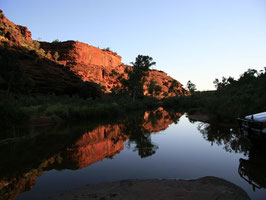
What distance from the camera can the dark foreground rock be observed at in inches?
140

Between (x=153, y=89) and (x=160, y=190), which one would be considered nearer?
(x=160, y=190)

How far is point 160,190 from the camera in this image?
12.7 ft

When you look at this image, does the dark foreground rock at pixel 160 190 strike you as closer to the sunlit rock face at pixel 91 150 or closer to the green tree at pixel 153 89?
Answer: the sunlit rock face at pixel 91 150

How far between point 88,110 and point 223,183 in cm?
1746

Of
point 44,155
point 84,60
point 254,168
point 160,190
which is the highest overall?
point 84,60

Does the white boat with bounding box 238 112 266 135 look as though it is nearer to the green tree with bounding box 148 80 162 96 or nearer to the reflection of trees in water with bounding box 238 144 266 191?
the reflection of trees in water with bounding box 238 144 266 191

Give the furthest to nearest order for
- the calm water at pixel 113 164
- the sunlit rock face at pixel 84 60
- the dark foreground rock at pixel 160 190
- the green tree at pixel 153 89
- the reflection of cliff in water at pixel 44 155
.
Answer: the green tree at pixel 153 89 → the sunlit rock face at pixel 84 60 → the reflection of cliff in water at pixel 44 155 → the calm water at pixel 113 164 → the dark foreground rock at pixel 160 190

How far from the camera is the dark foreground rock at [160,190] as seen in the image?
3567 millimetres

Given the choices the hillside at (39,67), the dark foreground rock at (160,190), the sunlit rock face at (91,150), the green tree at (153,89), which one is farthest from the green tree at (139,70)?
the dark foreground rock at (160,190)

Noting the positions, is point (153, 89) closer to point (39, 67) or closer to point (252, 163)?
point (39, 67)

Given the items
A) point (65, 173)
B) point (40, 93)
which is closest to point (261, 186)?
point (65, 173)

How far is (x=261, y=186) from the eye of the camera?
4.22m

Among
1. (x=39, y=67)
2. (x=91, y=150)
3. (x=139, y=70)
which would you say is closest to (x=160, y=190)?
(x=91, y=150)

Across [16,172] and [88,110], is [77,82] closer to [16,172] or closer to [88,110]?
[88,110]
